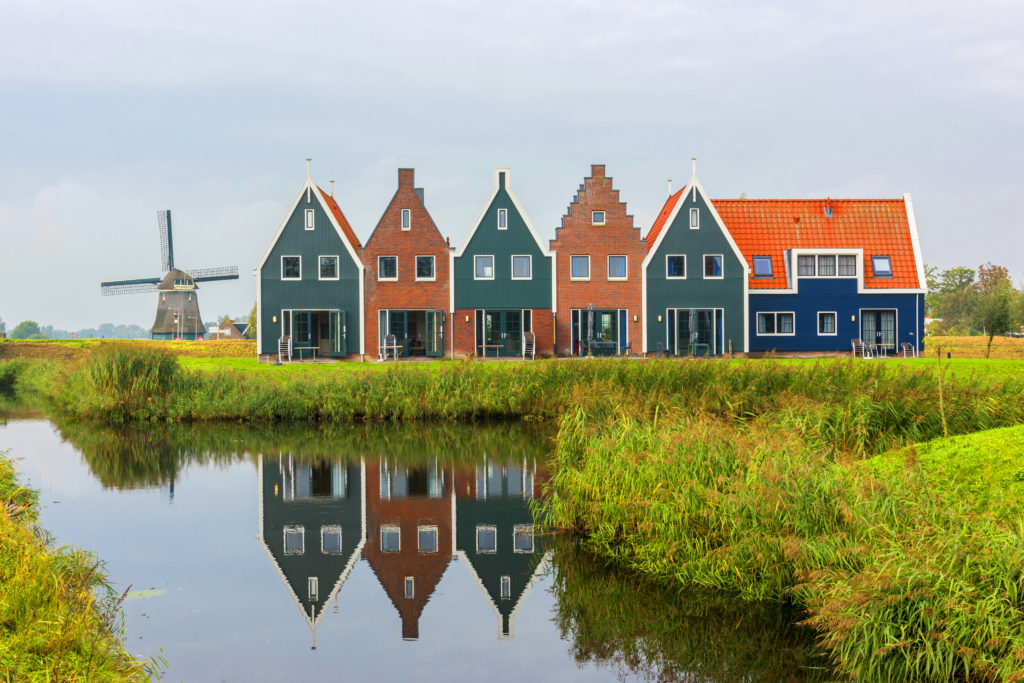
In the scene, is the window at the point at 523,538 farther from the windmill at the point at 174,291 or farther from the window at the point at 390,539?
the windmill at the point at 174,291

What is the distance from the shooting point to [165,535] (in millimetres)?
12297

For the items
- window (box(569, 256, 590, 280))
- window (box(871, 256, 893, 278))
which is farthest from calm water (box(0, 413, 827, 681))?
window (box(871, 256, 893, 278))

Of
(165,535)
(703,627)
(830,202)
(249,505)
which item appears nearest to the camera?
(703,627)

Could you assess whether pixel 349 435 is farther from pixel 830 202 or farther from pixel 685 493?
pixel 830 202

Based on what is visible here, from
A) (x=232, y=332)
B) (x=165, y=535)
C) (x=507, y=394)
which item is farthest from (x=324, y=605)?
(x=232, y=332)

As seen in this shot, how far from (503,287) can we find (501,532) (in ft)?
80.7

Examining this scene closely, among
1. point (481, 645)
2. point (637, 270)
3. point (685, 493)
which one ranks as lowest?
point (481, 645)

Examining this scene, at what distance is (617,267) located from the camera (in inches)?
1436

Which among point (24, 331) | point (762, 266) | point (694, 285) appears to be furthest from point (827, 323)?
point (24, 331)

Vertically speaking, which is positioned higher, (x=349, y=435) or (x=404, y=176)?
(x=404, y=176)

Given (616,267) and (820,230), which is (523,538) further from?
(820,230)

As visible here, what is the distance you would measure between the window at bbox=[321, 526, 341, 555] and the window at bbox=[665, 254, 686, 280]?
26076 millimetres

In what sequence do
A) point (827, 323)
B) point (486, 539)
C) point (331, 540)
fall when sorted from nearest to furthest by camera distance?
1. point (486, 539)
2. point (331, 540)
3. point (827, 323)

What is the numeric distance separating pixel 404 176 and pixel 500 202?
4.09 metres
